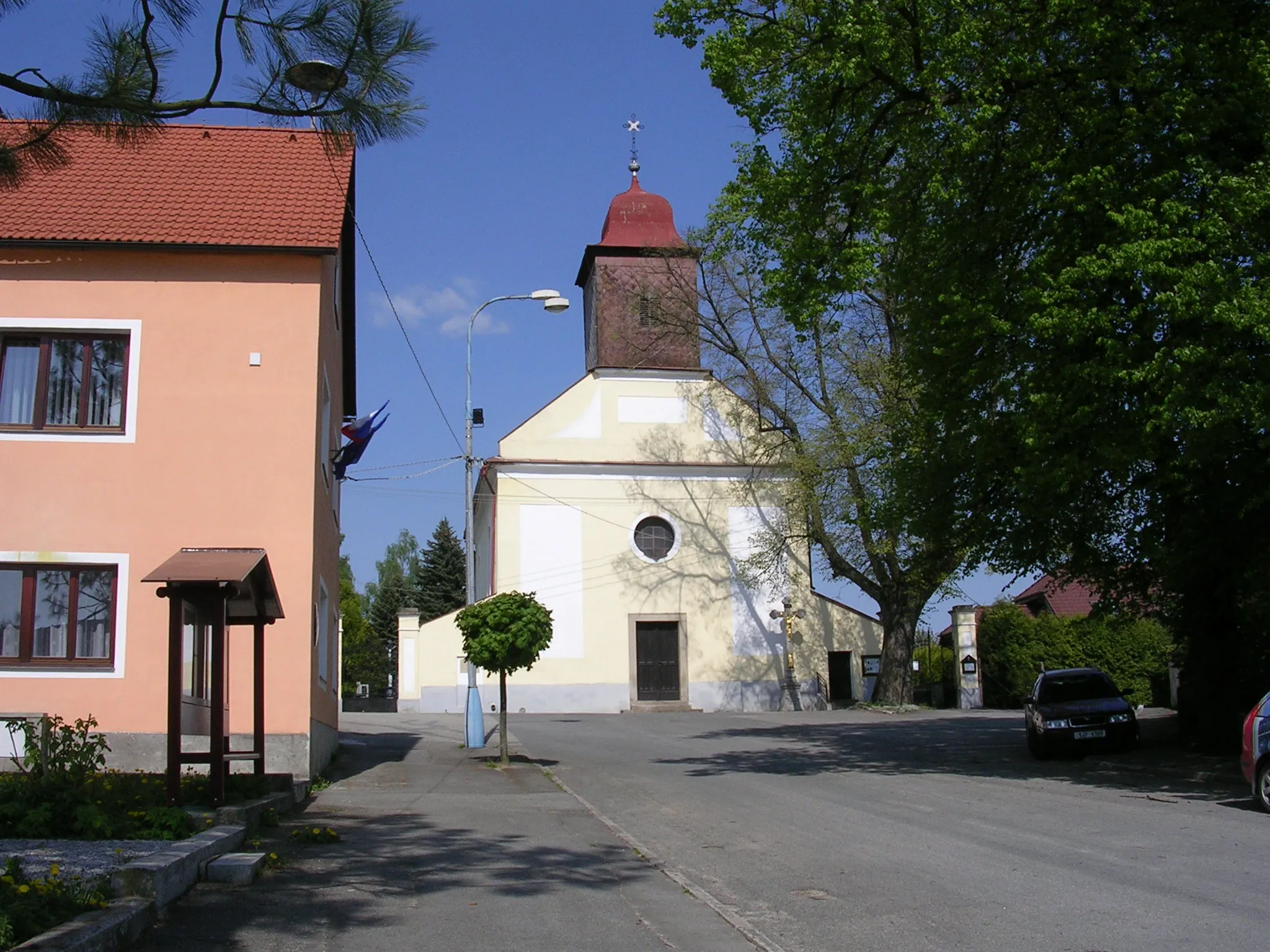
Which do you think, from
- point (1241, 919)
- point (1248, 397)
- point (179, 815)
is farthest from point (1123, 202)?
point (179, 815)

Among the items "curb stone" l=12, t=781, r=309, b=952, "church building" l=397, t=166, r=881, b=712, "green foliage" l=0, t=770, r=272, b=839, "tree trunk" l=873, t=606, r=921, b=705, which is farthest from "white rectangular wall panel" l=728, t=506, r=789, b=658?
"curb stone" l=12, t=781, r=309, b=952

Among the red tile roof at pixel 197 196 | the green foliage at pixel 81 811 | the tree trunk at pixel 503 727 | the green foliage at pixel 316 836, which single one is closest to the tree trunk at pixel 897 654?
the tree trunk at pixel 503 727

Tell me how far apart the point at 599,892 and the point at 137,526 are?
9690mm

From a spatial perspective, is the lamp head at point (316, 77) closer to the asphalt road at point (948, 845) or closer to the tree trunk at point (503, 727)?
the asphalt road at point (948, 845)

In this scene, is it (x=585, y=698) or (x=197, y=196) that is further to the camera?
(x=585, y=698)

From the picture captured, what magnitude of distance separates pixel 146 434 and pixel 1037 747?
13764 millimetres

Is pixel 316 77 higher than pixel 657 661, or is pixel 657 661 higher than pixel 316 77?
pixel 316 77

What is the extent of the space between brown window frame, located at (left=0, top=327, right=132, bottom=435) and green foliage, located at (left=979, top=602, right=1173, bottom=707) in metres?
26.5

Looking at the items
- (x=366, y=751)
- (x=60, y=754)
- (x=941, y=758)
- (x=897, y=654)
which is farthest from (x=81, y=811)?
(x=897, y=654)

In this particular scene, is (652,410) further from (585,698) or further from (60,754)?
(60,754)

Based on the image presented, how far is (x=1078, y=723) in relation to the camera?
1858cm

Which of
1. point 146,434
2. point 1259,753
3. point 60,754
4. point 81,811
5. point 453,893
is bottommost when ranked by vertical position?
point 453,893

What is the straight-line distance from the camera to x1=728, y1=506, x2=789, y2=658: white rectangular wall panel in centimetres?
4047

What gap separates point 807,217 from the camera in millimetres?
16516
